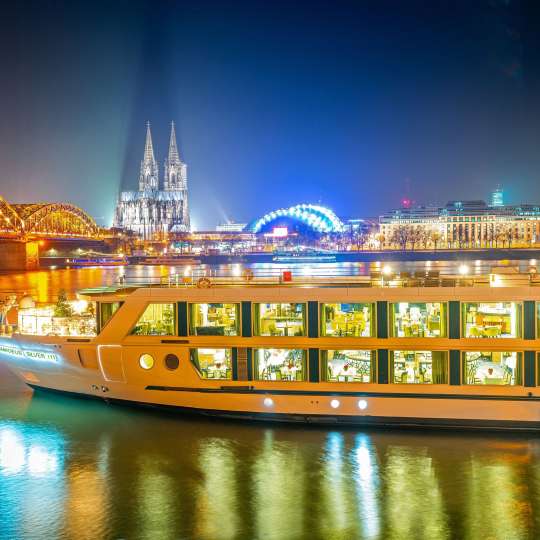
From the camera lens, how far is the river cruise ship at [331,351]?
34.9ft

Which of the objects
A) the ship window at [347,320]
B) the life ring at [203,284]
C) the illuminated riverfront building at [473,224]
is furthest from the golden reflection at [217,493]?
the illuminated riverfront building at [473,224]

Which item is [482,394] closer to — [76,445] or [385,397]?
[385,397]

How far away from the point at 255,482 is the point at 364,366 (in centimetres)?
264

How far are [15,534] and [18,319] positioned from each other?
611 cm

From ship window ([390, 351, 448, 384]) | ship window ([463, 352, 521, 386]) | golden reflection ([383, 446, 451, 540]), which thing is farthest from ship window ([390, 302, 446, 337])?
golden reflection ([383, 446, 451, 540])

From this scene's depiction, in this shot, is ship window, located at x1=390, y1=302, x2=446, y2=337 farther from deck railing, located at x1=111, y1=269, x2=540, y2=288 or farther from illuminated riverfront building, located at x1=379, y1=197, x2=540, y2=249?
illuminated riverfront building, located at x1=379, y1=197, x2=540, y2=249

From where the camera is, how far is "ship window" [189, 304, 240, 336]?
37.6 ft

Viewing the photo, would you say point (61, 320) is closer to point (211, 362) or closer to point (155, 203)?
point (211, 362)

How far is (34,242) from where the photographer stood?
7306 centimetres

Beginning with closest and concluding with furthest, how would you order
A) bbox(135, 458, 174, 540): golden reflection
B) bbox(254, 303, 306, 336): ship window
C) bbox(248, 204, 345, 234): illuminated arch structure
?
bbox(135, 458, 174, 540): golden reflection, bbox(254, 303, 306, 336): ship window, bbox(248, 204, 345, 234): illuminated arch structure

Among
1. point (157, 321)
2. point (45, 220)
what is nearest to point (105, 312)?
point (157, 321)

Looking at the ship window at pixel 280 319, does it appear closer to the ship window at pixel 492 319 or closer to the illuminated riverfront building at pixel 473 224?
the ship window at pixel 492 319

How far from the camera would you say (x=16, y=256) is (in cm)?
7075

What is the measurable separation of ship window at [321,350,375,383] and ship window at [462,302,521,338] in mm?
1671
